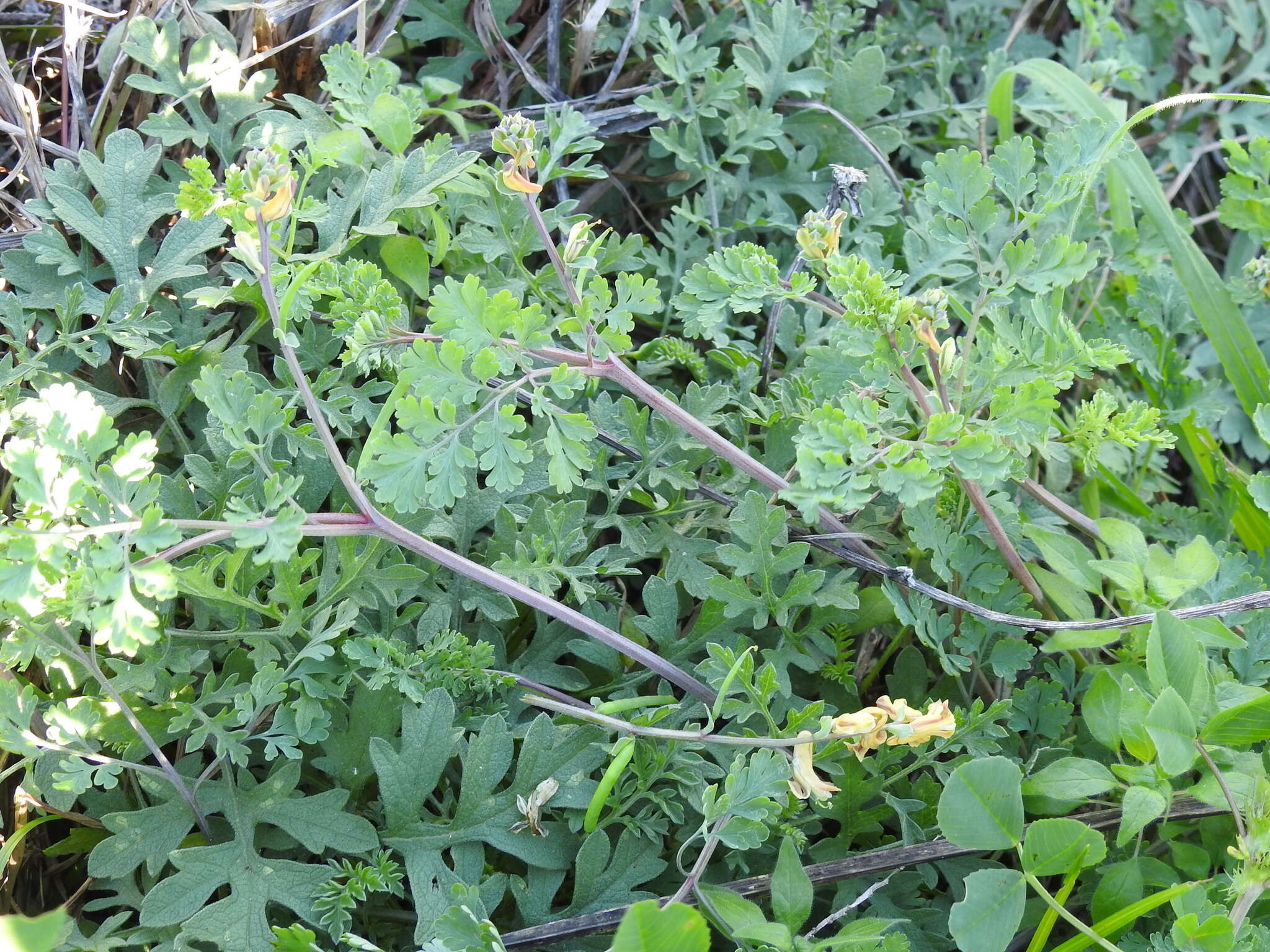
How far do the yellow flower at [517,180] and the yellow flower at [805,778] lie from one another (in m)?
0.93

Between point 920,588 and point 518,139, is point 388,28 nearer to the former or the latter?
point 518,139

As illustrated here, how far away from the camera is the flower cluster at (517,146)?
1573 millimetres

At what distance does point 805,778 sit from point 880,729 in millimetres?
143

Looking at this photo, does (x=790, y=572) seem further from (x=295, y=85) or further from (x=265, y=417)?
(x=295, y=85)

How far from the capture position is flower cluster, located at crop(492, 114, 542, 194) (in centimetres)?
157

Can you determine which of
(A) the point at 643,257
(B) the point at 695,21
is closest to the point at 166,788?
(A) the point at 643,257

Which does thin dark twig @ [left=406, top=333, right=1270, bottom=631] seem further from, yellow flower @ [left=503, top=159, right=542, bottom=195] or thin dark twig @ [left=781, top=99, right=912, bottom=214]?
thin dark twig @ [left=781, top=99, right=912, bottom=214]

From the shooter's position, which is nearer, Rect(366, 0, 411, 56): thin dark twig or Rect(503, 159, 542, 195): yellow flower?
Rect(503, 159, 542, 195): yellow flower

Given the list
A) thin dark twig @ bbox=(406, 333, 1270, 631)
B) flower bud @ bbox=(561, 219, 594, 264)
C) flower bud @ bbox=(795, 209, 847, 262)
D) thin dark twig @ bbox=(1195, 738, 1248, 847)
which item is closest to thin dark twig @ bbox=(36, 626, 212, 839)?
thin dark twig @ bbox=(406, 333, 1270, 631)

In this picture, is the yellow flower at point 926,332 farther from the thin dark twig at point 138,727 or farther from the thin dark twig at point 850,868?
the thin dark twig at point 138,727

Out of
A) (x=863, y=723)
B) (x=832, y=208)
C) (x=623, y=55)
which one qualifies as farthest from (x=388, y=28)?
(x=863, y=723)

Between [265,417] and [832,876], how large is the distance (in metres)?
1.19

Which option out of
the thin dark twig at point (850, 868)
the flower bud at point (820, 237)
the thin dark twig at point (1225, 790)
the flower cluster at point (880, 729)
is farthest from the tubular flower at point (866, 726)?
the flower bud at point (820, 237)

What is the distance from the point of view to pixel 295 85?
Result: 2316 mm
